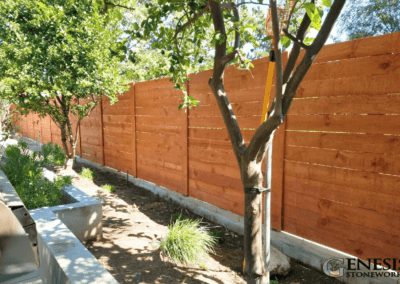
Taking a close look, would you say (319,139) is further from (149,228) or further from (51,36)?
(51,36)

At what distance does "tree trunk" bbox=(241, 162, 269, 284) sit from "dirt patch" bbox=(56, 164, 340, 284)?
103cm

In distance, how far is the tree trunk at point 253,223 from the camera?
7.76 feet

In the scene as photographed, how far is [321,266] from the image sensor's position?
137 inches

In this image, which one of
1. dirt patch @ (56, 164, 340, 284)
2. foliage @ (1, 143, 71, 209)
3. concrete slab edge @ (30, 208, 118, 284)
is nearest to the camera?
concrete slab edge @ (30, 208, 118, 284)

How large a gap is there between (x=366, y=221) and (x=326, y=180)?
607 millimetres

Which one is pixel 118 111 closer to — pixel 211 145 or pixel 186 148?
pixel 186 148

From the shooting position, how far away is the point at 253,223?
240 centimetres

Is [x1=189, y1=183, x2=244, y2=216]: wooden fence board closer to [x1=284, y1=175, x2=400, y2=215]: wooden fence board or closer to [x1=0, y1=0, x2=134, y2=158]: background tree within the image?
[x1=284, y1=175, x2=400, y2=215]: wooden fence board

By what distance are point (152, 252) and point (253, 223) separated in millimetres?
1967

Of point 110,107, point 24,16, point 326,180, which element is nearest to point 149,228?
point 326,180

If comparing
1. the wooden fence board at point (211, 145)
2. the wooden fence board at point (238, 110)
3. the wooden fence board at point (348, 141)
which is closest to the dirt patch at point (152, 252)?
the wooden fence board at point (211, 145)

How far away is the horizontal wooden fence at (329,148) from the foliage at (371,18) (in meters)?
19.1

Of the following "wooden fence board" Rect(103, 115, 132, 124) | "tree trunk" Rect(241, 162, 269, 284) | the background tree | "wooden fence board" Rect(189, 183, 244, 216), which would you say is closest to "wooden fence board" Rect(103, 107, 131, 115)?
"wooden fence board" Rect(103, 115, 132, 124)

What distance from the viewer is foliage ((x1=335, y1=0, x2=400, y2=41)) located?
1827 cm
